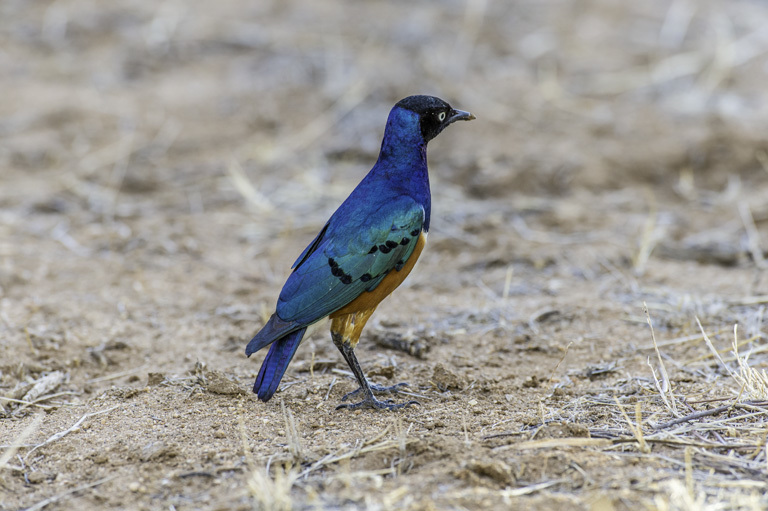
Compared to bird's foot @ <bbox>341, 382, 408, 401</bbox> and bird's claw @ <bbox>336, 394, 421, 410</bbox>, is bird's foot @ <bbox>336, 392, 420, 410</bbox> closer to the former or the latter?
bird's claw @ <bbox>336, 394, 421, 410</bbox>

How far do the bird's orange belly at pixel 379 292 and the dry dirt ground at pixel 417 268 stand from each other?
1.54ft

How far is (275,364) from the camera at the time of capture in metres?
3.94

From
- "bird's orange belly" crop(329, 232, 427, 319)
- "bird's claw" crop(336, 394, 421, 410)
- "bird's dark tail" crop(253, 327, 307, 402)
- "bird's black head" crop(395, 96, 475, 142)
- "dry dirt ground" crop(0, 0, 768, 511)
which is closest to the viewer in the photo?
"dry dirt ground" crop(0, 0, 768, 511)

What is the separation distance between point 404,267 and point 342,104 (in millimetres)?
4852

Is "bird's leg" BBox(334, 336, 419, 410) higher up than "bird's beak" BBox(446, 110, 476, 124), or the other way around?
"bird's beak" BBox(446, 110, 476, 124)

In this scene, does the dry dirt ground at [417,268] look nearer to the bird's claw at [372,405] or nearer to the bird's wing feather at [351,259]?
the bird's claw at [372,405]

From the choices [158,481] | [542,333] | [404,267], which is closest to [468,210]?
[542,333]

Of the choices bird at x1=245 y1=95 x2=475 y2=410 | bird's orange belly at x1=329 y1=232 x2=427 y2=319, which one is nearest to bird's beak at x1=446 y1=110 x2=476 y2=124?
bird at x1=245 y1=95 x2=475 y2=410

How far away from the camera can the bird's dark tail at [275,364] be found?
3.86 m

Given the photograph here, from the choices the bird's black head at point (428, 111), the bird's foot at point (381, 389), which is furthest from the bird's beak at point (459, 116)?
the bird's foot at point (381, 389)

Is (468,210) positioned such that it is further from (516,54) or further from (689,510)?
(689,510)

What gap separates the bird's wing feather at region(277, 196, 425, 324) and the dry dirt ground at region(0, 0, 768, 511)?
527 mm

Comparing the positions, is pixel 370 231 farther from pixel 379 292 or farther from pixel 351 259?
pixel 379 292

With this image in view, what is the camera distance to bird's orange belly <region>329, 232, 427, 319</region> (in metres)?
4.12
